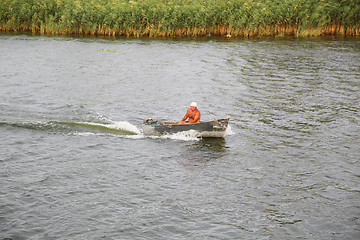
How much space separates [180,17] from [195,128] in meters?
26.3

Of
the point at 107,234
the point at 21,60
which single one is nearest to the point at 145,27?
the point at 21,60

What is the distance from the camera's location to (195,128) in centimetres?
2067

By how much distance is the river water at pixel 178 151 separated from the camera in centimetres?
1393

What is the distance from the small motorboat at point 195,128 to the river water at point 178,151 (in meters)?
0.35

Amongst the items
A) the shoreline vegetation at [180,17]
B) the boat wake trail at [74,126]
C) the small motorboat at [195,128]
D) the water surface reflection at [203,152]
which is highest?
the shoreline vegetation at [180,17]

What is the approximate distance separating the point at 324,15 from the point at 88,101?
93.1ft

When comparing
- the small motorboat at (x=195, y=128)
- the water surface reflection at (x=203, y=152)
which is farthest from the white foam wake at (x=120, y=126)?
the water surface reflection at (x=203, y=152)

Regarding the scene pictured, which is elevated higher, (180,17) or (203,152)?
(180,17)

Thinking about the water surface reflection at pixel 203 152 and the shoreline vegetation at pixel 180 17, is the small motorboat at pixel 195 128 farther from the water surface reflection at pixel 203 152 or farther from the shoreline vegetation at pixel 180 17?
the shoreline vegetation at pixel 180 17

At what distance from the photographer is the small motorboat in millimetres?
20516

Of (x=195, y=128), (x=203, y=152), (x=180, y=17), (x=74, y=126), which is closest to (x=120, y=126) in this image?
(x=74, y=126)

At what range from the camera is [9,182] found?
1616 centimetres

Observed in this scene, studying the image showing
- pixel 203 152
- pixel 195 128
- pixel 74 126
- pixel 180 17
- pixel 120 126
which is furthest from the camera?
pixel 180 17

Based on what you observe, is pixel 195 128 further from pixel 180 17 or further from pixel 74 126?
pixel 180 17
